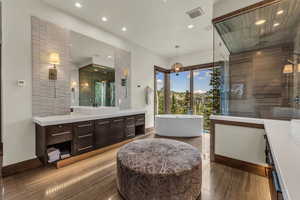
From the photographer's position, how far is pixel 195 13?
10.1 ft

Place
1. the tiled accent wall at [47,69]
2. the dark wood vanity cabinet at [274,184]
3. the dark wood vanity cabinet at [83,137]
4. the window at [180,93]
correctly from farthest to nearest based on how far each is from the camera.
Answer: the window at [180,93]
the dark wood vanity cabinet at [83,137]
the tiled accent wall at [47,69]
the dark wood vanity cabinet at [274,184]

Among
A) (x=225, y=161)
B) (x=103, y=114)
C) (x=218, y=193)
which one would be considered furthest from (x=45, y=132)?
(x=225, y=161)

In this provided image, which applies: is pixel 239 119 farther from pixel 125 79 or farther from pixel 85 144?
pixel 125 79

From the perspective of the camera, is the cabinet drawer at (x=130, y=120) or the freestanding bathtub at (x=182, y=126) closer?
the cabinet drawer at (x=130, y=120)

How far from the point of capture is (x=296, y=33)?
2.76 meters

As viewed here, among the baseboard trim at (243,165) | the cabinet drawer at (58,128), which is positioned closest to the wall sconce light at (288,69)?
the baseboard trim at (243,165)

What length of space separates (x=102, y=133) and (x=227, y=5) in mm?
3855

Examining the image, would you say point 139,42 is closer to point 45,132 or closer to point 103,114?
point 103,114

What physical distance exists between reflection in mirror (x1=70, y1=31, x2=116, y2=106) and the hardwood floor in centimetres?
164

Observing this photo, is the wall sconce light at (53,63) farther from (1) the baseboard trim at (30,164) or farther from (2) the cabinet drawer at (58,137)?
(1) the baseboard trim at (30,164)

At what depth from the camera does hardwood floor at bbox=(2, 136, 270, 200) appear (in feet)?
5.93

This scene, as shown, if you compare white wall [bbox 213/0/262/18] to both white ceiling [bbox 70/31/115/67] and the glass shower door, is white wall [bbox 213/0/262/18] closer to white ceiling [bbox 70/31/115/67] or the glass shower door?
the glass shower door

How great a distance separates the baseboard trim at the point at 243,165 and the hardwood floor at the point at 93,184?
0.35 feet

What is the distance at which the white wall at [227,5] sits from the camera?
2.52 m
